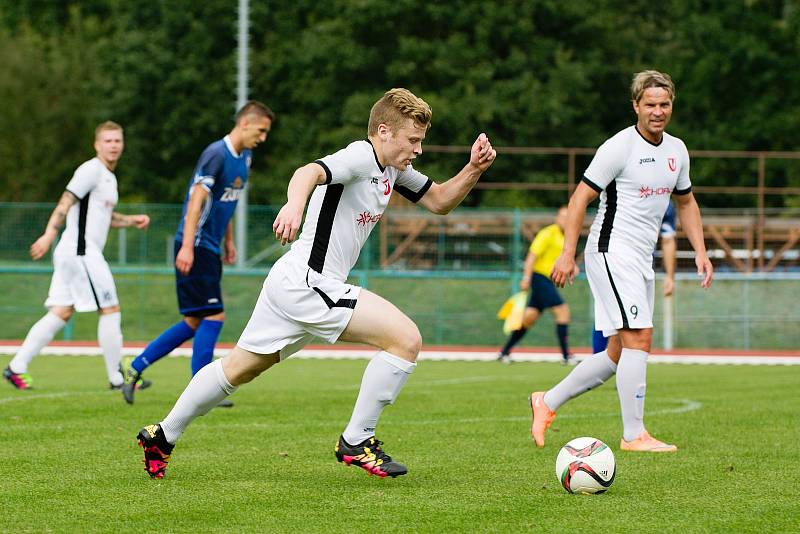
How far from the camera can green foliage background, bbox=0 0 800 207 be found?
145ft

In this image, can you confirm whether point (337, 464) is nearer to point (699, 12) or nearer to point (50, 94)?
point (699, 12)

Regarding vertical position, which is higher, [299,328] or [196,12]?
[196,12]

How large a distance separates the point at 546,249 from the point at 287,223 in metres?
11.9

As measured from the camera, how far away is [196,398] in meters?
6.37

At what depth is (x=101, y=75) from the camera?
52438 mm

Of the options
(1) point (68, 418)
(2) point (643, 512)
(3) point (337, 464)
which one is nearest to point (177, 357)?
(1) point (68, 418)

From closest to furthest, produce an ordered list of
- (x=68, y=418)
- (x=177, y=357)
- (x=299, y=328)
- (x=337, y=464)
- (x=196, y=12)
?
(x=299, y=328)
(x=337, y=464)
(x=68, y=418)
(x=177, y=357)
(x=196, y=12)

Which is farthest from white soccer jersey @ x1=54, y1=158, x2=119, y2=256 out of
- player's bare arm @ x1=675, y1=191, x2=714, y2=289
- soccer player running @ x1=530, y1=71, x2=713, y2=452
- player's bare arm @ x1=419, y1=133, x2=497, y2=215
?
player's bare arm @ x1=675, y1=191, x2=714, y2=289

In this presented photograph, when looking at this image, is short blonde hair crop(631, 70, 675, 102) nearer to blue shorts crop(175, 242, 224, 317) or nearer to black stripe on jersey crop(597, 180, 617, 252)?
black stripe on jersey crop(597, 180, 617, 252)

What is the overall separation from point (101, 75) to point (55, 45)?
7.68 feet

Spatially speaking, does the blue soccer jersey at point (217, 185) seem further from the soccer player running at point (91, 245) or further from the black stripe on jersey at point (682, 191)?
the black stripe on jersey at point (682, 191)

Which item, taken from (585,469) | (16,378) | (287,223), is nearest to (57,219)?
(16,378)

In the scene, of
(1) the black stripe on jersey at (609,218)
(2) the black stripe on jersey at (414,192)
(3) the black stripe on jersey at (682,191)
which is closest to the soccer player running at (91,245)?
(1) the black stripe on jersey at (609,218)

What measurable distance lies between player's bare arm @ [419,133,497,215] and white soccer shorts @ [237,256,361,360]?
0.83 metres
